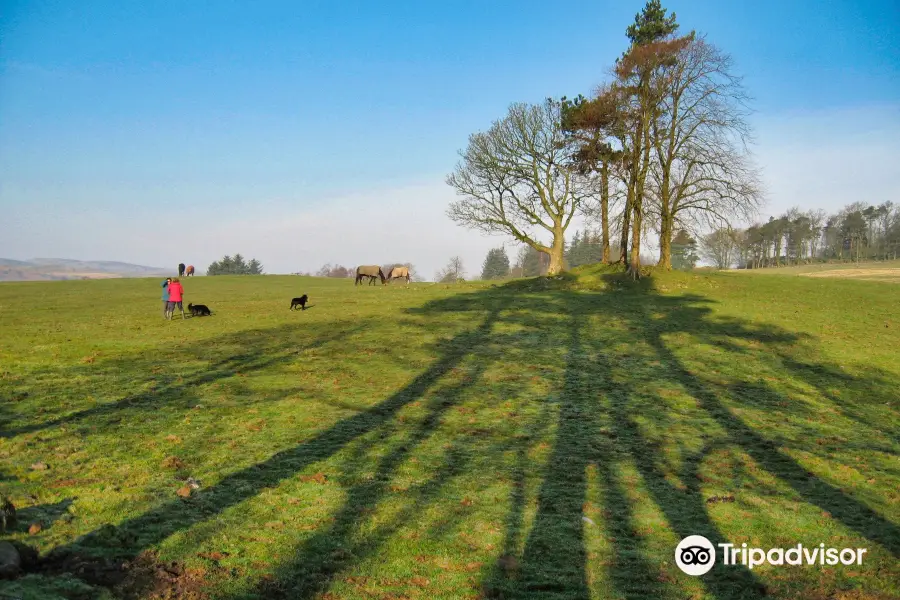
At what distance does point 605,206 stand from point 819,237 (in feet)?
371

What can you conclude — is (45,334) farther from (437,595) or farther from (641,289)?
(641,289)

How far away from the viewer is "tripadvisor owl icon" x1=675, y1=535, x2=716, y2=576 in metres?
5.66

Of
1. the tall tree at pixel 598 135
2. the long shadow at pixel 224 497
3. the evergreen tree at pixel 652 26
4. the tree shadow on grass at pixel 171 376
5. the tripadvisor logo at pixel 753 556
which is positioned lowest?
the tripadvisor logo at pixel 753 556

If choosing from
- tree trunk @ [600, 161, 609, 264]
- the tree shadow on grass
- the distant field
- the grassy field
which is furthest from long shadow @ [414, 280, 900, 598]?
the distant field

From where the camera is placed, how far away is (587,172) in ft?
142

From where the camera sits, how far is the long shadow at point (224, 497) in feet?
16.9

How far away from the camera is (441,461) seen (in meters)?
8.52

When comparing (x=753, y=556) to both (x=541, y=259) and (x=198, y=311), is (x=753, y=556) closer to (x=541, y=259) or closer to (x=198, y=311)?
(x=198, y=311)

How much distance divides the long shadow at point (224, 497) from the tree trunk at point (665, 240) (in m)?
29.7

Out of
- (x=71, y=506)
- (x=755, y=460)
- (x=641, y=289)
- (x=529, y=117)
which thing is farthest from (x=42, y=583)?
(x=529, y=117)

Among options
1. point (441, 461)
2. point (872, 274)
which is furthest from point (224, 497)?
point (872, 274)

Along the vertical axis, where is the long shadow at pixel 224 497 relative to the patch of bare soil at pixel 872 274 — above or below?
below

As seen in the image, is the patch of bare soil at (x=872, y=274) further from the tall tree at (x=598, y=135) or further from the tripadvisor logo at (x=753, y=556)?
the tripadvisor logo at (x=753, y=556)

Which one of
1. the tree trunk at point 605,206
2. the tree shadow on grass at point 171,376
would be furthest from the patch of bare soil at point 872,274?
the tree shadow on grass at point 171,376
